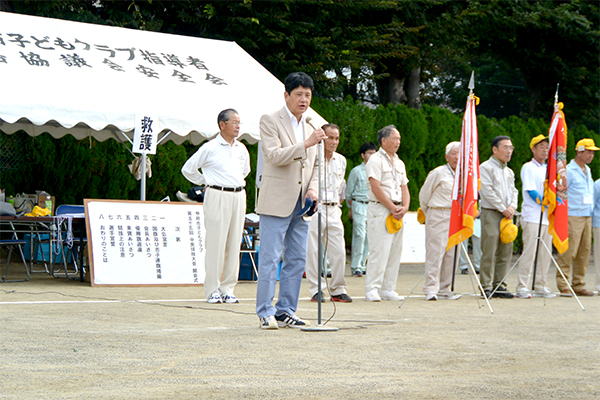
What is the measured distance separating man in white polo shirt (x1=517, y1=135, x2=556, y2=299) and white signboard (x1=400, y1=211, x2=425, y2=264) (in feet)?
13.7

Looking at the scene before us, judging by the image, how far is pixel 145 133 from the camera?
979 centimetres

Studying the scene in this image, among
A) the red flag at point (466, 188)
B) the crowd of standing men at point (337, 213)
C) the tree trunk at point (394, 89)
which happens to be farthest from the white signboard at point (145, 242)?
the tree trunk at point (394, 89)

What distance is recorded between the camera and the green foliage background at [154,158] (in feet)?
43.4

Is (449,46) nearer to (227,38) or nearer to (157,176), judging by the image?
(227,38)

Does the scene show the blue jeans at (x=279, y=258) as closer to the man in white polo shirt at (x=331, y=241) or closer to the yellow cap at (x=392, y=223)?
the man in white polo shirt at (x=331, y=241)

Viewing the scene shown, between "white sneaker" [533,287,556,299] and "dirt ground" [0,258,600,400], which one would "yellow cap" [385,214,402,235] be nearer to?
"dirt ground" [0,258,600,400]

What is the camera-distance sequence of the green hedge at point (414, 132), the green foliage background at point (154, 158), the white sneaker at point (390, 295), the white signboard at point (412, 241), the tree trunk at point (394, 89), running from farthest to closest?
the tree trunk at point (394, 89) → the green hedge at point (414, 132) → the white signboard at point (412, 241) → the green foliage background at point (154, 158) → the white sneaker at point (390, 295)

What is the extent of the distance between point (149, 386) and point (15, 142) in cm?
1046

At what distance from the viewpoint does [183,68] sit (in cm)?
1102

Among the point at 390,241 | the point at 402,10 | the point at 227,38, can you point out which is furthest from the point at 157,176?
the point at 402,10

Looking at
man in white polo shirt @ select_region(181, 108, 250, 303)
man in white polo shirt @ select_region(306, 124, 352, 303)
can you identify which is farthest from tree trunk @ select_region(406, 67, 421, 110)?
man in white polo shirt @ select_region(181, 108, 250, 303)

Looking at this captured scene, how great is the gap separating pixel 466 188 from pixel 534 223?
179 centimetres

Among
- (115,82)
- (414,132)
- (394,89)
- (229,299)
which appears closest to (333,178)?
(229,299)

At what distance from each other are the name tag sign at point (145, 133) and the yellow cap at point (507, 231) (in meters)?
4.29
